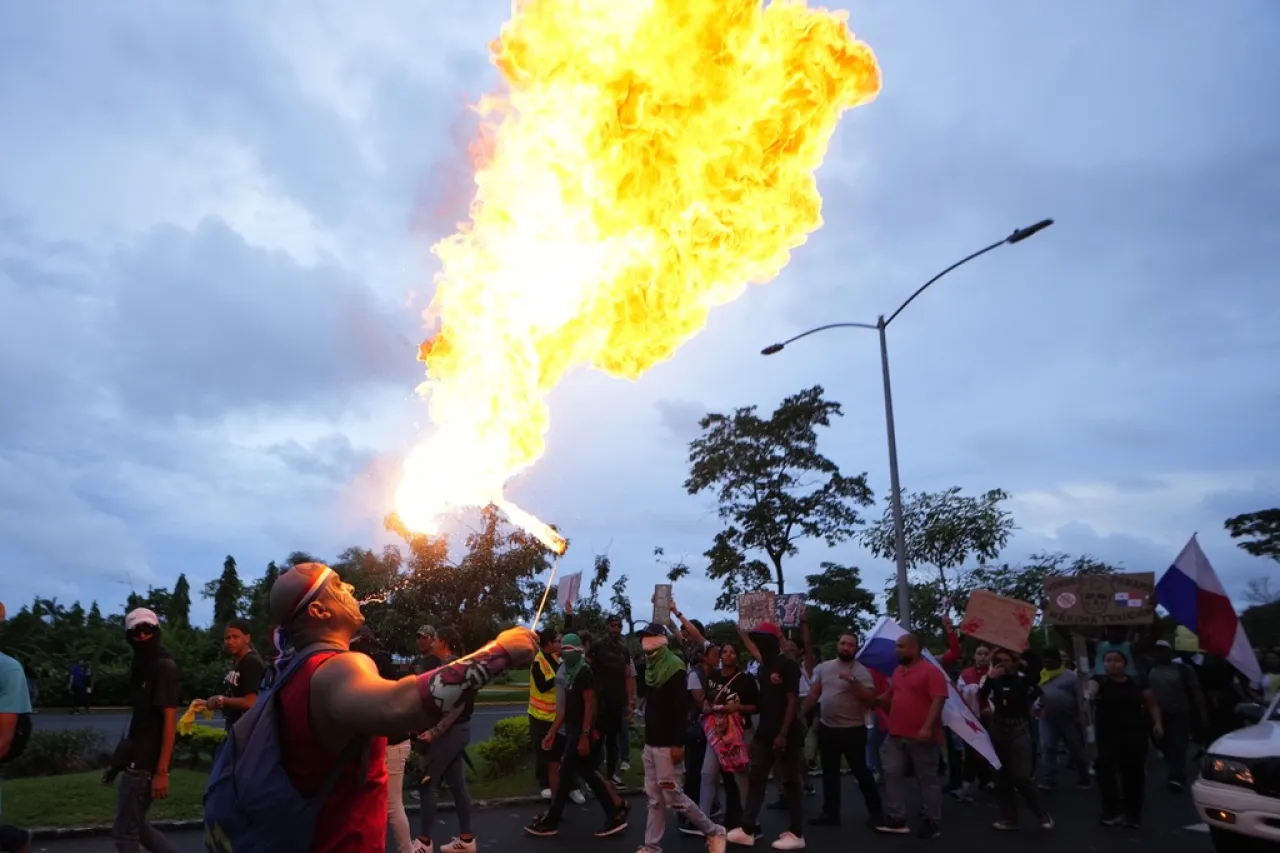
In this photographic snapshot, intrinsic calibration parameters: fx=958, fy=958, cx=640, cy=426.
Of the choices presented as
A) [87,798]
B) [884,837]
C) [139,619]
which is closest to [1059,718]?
[884,837]

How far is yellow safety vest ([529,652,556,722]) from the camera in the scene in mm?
11133

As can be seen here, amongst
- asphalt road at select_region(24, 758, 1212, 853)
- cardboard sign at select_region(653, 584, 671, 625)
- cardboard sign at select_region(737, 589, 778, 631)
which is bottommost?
asphalt road at select_region(24, 758, 1212, 853)

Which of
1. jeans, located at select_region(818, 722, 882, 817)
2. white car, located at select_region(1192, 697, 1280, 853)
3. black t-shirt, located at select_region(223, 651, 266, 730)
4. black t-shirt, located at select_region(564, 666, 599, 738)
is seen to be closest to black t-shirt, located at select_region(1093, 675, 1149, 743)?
white car, located at select_region(1192, 697, 1280, 853)

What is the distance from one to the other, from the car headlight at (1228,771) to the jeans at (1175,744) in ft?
17.9

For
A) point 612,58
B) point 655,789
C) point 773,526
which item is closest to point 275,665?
point 655,789

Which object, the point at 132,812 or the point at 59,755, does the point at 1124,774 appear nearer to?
the point at 132,812

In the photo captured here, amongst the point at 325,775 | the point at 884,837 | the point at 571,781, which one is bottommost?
the point at 884,837

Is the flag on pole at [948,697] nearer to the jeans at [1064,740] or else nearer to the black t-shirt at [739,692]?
the black t-shirt at [739,692]

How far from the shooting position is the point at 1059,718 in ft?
43.6

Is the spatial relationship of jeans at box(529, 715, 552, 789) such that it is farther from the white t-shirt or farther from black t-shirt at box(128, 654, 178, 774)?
black t-shirt at box(128, 654, 178, 774)

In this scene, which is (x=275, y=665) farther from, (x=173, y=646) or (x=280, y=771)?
(x=173, y=646)

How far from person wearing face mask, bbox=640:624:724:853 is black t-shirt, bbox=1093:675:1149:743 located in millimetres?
4853

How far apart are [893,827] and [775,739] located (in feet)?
6.34

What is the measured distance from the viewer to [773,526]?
3669 cm
